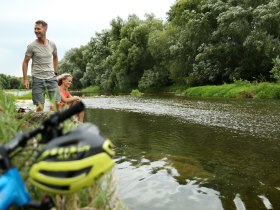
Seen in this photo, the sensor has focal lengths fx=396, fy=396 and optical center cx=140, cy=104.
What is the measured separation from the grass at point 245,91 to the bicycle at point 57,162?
28.7m

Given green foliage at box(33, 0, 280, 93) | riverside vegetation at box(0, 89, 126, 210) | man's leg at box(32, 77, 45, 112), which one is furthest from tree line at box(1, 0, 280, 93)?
riverside vegetation at box(0, 89, 126, 210)

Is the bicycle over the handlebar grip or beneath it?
beneath

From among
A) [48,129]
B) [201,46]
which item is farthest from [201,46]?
[48,129]

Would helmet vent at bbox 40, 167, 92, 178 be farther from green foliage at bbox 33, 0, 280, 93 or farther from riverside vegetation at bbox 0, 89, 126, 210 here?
green foliage at bbox 33, 0, 280, 93

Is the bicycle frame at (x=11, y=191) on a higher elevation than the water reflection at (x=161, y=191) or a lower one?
higher

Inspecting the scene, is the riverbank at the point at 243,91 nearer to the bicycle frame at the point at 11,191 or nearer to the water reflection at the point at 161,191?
the water reflection at the point at 161,191

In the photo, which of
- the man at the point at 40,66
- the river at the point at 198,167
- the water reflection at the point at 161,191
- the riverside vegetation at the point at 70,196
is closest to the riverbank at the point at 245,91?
the river at the point at 198,167

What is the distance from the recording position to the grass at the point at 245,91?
97.9 feet

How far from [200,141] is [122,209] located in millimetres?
6914

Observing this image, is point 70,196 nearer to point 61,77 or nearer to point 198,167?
point 198,167

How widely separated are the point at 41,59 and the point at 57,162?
6.91 metres

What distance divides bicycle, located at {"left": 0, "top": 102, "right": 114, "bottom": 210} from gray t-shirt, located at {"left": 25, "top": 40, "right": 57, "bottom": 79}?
6.71 meters

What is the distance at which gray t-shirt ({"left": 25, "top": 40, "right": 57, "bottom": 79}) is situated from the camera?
883 centimetres

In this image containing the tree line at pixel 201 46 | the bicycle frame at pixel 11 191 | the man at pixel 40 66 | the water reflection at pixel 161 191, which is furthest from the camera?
the tree line at pixel 201 46
